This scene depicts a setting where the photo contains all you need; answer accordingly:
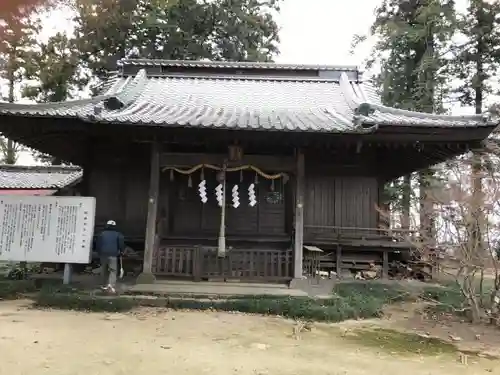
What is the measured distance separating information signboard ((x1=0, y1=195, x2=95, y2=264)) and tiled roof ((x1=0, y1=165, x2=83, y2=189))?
468 inches

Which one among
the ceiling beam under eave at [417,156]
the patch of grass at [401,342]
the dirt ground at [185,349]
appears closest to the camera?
the dirt ground at [185,349]

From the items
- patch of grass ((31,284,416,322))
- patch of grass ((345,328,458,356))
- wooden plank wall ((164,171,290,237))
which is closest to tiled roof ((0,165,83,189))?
wooden plank wall ((164,171,290,237))

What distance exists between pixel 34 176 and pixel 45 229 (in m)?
14.9

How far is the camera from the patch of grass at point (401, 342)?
6650 millimetres

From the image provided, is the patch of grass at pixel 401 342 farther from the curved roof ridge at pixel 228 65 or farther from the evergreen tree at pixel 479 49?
the evergreen tree at pixel 479 49

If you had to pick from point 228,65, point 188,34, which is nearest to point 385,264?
point 228,65

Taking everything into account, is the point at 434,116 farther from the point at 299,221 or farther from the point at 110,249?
the point at 110,249

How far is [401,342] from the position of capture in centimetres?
708

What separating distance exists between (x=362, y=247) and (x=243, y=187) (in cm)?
351

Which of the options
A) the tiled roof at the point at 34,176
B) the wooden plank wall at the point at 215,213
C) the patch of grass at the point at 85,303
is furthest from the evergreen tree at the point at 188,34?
the patch of grass at the point at 85,303

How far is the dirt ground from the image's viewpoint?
5.41m

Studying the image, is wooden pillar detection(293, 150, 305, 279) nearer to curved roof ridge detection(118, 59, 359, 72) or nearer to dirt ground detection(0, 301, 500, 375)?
dirt ground detection(0, 301, 500, 375)

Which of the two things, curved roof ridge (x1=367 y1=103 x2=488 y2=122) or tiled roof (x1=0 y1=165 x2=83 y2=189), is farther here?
tiled roof (x1=0 y1=165 x2=83 y2=189)

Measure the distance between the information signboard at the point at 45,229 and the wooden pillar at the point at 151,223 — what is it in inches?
46.7
